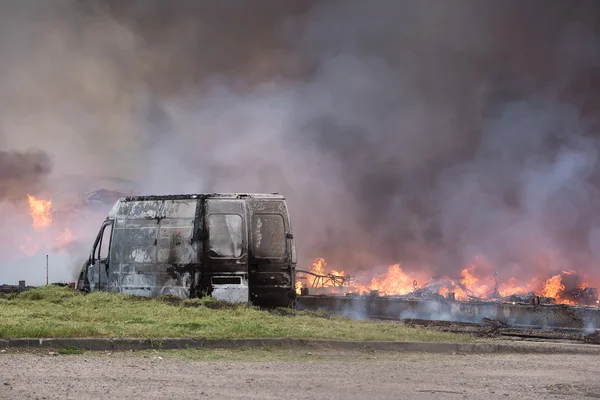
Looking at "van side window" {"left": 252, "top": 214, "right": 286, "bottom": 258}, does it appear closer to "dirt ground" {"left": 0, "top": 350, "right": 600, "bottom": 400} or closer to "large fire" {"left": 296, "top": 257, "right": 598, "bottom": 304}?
"dirt ground" {"left": 0, "top": 350, "right": 600, "bottom": 400}

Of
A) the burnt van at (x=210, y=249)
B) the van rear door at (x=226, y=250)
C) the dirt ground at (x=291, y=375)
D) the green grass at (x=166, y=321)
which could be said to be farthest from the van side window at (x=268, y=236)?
the dirt ground at (x=291, y=375)

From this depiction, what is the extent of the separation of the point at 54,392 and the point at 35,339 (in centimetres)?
371

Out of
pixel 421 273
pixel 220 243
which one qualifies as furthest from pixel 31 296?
pixel 421 273

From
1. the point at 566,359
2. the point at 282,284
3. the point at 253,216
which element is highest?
the point at 253,216

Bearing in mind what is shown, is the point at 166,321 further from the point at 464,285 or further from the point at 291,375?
the point at 464,285

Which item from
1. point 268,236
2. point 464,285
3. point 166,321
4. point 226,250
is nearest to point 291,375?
point 166,321

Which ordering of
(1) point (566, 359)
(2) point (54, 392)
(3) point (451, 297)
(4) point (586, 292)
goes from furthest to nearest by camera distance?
(4) point (586, 292), (3) point (451, 297), (1) point (566, 359), (2) point (54, 392)

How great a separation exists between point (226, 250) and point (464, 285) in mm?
19997

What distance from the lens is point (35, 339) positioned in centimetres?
1121

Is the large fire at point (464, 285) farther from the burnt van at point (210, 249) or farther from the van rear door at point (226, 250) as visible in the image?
the van rear door at point (226, 250)

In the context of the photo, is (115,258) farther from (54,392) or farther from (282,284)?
(54,392)

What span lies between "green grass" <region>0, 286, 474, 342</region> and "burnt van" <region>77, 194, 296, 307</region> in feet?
2.29

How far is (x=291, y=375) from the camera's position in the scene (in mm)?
9414

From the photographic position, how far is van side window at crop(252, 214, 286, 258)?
17.3 metres
